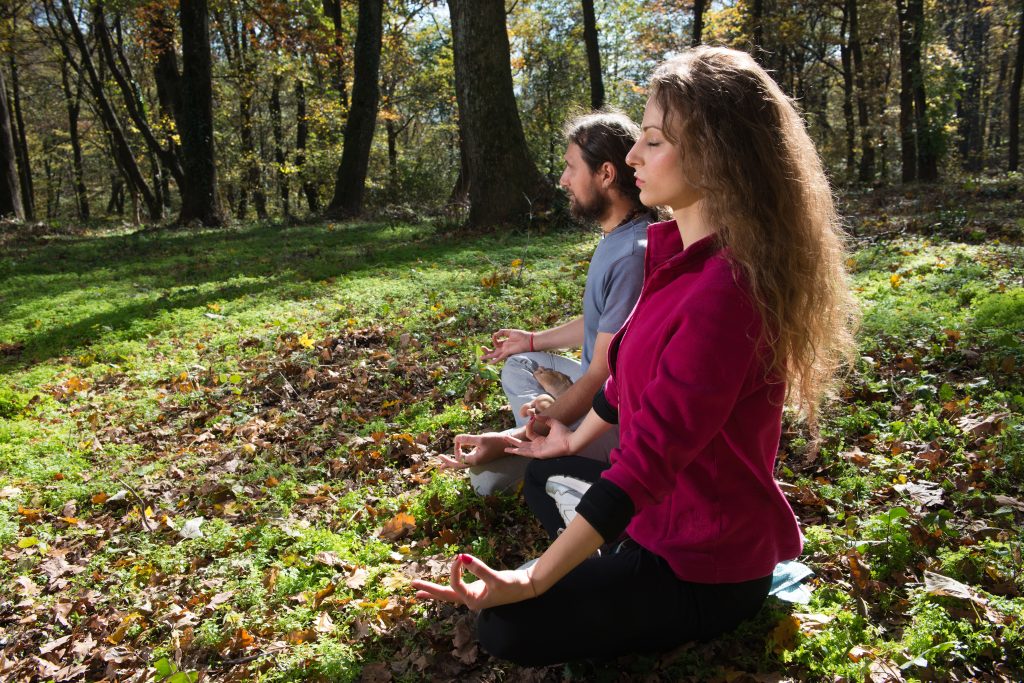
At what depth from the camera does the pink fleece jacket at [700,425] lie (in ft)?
5.53

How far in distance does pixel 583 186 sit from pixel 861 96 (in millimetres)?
22089

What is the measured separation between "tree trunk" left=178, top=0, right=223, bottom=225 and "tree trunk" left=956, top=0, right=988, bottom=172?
1042 inches

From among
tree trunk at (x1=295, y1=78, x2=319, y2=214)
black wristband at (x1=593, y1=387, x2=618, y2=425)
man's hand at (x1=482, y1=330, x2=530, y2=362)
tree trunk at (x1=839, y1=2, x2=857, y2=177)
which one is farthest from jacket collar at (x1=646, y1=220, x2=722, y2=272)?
tree trunk at (x1=839, y1=2, x2=857, y2=177)

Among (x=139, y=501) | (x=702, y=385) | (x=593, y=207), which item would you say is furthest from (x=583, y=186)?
(x=139, y=501)

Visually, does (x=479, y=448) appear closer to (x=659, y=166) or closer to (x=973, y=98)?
(x=659, y=166)

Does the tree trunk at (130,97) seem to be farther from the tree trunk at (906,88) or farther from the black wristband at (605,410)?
the tree trunk at (906,88)

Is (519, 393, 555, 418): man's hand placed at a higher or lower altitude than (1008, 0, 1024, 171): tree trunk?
lower

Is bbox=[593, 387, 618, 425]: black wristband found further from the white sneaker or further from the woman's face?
the woman's face

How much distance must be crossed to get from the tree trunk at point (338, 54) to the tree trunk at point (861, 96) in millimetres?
14475

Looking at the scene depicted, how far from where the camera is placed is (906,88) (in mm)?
16266

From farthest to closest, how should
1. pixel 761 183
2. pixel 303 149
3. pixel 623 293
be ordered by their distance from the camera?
1. pixel 303 149
2. pixel 623 293
3. pixel 761 183

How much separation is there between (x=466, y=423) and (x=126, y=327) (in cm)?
498

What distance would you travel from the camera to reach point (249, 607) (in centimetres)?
309

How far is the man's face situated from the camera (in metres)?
3.16
